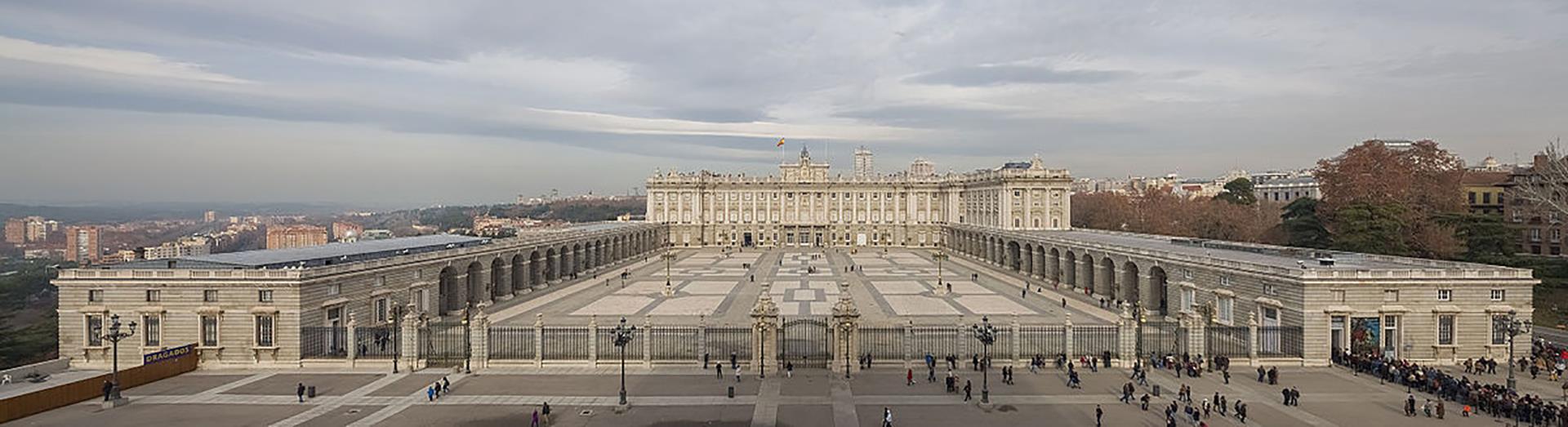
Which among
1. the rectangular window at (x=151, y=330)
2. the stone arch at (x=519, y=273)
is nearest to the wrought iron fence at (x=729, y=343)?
the rectangular window at (x=151, y=330)

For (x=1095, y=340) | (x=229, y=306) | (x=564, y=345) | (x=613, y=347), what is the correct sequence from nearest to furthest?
(x=229, y=306)
(x=613, y=347)
(x=564, y=345)
(x=1095, y=340)

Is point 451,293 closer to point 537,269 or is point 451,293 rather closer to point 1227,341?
point 537,269

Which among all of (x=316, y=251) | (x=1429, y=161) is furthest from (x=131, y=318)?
(x=1429, y=161)

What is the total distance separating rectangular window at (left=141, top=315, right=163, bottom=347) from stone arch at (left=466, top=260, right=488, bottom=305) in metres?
18.3

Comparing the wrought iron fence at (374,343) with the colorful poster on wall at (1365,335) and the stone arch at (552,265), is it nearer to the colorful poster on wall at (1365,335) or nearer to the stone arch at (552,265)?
the stone arch at (552,265)

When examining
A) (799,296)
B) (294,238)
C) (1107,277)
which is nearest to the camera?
(1107,277)

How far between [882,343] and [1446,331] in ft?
73.0

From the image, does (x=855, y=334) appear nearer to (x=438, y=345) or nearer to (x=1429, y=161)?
(x=438, y=345)

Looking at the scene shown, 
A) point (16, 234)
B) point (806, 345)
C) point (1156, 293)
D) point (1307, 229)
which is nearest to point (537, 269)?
point (806, 345)

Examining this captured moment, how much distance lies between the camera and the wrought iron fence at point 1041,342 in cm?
3247

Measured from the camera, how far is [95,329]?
31.4 metres

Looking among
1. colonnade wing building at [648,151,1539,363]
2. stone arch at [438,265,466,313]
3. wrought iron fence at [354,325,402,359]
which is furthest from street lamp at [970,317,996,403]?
stone arch at [438,265,466,313]

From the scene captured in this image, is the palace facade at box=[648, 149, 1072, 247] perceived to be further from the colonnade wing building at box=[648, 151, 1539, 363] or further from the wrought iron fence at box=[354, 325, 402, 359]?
the wrought iron fence at box=[354, 325, 402, 359]

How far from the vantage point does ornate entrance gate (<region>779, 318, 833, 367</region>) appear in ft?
100
